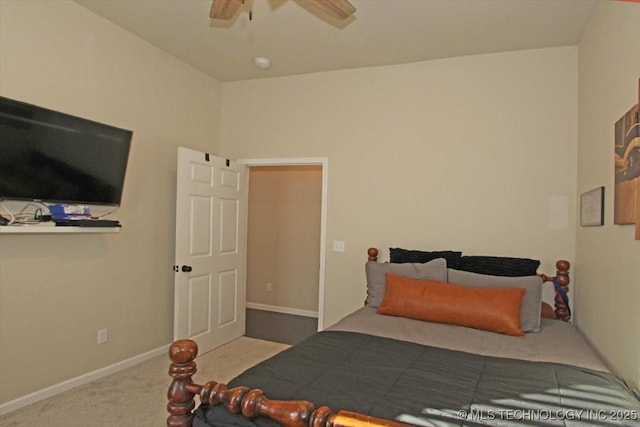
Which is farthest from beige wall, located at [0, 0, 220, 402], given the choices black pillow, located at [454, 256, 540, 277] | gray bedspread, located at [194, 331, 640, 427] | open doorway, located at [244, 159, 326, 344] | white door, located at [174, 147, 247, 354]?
black pillow, located at [454, 256, 540, 277]

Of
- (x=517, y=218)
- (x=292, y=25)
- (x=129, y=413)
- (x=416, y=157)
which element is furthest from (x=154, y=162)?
(x=517, y=218)

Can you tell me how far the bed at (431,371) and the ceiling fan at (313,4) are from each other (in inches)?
64.3

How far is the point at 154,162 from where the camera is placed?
3729mm

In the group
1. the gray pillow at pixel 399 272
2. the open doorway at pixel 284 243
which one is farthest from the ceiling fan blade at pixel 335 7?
the open doorway at pixel 284 243

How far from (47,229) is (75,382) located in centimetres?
121

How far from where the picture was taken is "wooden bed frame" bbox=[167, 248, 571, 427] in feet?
3.88

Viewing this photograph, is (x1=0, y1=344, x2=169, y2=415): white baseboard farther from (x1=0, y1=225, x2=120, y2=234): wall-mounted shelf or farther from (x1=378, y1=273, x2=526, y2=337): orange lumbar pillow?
(x1=378, y1=273, x2=526, y2=337): orange lumbar pillow

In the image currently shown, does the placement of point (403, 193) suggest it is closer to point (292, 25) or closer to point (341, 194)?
point (341, 194)

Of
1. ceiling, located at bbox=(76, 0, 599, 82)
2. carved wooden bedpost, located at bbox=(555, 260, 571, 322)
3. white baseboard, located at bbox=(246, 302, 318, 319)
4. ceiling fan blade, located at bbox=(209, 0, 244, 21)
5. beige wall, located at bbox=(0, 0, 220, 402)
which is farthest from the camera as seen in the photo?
white baseboard, located at bbox=(246, 302, 318, 319)

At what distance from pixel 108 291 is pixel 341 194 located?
Answer: 7.26 feet

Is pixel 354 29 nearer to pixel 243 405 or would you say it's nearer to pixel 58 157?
pixel 58 157

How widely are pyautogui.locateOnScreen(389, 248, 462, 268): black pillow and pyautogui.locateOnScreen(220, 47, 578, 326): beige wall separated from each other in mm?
293

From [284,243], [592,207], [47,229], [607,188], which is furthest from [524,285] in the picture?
[284,243]

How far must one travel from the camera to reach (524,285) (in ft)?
9.00
